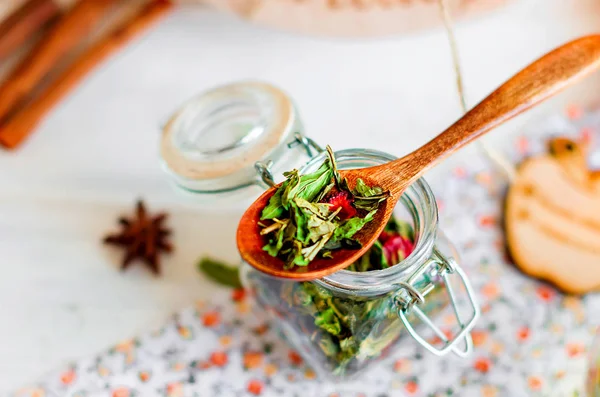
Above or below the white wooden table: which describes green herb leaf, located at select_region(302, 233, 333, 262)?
above

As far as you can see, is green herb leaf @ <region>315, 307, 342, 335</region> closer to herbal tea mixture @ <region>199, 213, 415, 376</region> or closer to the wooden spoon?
herbal tea mixture @ <region>199, 213, 415, 376</region>

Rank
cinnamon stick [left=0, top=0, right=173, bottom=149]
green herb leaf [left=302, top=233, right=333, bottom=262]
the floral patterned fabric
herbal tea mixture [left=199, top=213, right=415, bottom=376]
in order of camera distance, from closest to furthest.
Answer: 1. green herb leaf [left=302, top=233, right=333, bottom=262]
2. herbal tea mixture [left=199, top=213, right=415, bottom=376]
3. the floral patterned fabric
4. cinnamon stick [left=0, top=0, right=173, bottom=149]

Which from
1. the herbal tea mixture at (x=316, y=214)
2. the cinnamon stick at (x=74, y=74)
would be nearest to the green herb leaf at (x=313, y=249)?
the herbal tea mixture at (x=316, y=214)

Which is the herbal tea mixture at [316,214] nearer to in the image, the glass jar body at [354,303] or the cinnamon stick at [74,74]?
the glass jar body at [354,303]

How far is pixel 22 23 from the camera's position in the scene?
3.55 feet

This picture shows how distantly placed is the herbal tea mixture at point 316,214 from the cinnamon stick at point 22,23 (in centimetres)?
76

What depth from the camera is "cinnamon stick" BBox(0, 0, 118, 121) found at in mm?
1067

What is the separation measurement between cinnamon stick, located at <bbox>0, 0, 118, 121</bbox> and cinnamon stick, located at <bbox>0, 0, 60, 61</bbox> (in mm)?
26

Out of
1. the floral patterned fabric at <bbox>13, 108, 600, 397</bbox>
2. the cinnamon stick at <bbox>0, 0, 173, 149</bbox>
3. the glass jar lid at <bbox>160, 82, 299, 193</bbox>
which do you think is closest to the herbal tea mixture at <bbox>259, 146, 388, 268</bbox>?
the glass jar lid at <bbox>160, 82, 299, 193</bbox>

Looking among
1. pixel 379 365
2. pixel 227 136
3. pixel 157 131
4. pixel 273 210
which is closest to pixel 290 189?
pixel 273 210

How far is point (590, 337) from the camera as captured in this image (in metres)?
0.85

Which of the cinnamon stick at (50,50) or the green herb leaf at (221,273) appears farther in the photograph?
the cinnamon stick at (50,50)

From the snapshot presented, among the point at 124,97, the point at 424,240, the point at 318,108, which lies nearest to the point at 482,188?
the point at 318,108

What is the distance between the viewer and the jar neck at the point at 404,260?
1.90 feet
